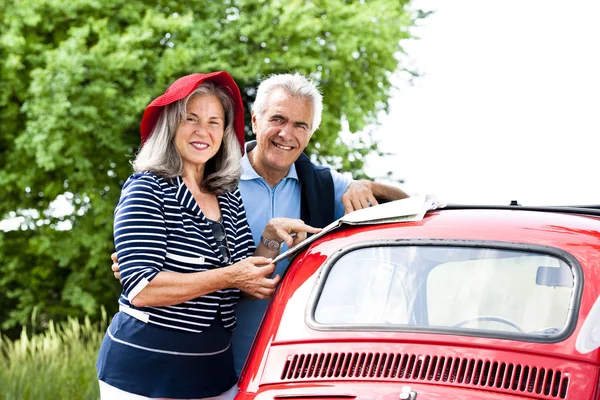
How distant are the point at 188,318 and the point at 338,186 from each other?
1.53 meters

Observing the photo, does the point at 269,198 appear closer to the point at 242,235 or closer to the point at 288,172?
the point at 288,172

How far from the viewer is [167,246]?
3.54m

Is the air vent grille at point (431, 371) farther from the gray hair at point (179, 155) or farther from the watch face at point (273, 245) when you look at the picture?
the gray hair at point (179, 155)

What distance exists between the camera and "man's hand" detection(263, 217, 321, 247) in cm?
391

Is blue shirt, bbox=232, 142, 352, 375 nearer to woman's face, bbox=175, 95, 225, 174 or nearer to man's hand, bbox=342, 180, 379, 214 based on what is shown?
man's hand, bbox=342, 180, 379, 214

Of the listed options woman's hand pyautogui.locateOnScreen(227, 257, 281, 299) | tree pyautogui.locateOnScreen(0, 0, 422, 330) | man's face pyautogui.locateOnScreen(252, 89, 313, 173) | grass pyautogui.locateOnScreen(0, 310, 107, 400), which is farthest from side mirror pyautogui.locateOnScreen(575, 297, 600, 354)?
tree pyautogui.locateOnScreen(0, 0, 422, 330)

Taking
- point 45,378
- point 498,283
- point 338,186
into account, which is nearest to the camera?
point 498,283

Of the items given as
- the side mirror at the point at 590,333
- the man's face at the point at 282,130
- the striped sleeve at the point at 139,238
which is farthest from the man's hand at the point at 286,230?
the side mirror at the point at 590,333

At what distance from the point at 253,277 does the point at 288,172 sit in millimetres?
1351

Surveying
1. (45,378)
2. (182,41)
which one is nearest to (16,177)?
(182,41)

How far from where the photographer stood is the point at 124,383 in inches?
140

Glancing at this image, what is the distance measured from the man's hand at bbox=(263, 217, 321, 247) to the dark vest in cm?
56

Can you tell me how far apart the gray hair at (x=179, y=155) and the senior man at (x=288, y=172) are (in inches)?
22.1

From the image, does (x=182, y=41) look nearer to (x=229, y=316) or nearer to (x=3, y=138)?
(x=3, y=138)
